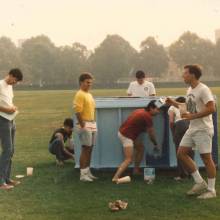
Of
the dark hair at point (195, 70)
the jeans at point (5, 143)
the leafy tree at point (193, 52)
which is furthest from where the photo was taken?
the leafy tree at point (193, 52)

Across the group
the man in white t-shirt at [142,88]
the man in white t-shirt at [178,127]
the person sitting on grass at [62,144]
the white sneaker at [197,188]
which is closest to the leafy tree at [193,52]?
the man in white t-shirt at [142,88]

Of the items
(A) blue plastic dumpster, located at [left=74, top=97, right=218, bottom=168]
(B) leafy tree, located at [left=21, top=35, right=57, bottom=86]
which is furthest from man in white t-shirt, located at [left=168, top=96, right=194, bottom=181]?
(B) leafy tree, located at [left=21, top=35, right=57, bottom=86]

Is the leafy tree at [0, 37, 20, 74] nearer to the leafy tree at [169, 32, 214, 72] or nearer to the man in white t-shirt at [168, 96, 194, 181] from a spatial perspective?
the leafy tree at [169, 32, 214, 72]

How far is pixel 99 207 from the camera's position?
6922 mm

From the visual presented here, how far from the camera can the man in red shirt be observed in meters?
8.37

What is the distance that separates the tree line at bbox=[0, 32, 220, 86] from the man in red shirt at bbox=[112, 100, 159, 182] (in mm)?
99952

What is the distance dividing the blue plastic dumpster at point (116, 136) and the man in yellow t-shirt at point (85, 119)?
0.63 meters

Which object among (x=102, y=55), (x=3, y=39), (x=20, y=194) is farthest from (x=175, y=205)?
(x=3, y=39)

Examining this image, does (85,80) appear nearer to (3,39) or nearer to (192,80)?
(192,80)

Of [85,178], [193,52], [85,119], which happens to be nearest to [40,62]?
[193,52]

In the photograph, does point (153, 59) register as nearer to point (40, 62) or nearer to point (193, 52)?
point (193, 52)

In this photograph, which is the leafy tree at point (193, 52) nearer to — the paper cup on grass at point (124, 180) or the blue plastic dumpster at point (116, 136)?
the blue plastic dumpster at point (116, 136)

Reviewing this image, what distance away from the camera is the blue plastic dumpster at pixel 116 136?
30.3ft

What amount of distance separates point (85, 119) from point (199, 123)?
6.96 feet
